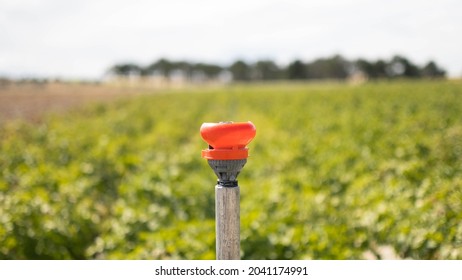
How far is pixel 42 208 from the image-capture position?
4684mm

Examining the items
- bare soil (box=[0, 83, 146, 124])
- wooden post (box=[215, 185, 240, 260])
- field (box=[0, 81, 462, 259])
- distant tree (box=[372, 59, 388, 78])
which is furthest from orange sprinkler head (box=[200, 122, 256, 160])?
distant tree (box=[372, 59, 388, 78])

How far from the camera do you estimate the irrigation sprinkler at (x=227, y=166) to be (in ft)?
6.31

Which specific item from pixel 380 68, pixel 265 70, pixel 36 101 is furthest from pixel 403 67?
pixel 265 70

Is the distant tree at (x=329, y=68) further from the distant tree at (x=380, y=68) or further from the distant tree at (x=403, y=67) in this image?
the distant tree at (x=403, y=67)

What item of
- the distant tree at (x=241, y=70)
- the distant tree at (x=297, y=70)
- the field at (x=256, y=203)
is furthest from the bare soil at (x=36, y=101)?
the distant tree at (x=241, y=70)

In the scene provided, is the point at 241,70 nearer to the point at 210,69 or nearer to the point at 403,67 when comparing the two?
the point at 210,69

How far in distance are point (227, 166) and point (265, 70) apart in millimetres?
87810

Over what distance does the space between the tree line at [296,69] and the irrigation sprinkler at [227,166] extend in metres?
31.6

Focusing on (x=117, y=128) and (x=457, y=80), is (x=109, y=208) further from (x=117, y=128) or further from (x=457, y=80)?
(x=457, y=80)

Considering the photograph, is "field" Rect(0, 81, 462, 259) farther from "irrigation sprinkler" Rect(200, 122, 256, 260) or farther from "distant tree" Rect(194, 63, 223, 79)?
"distant tree" Rect(194, 63, 223, 79)

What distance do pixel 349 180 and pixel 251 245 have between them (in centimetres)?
287

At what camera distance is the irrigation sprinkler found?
1922mm
